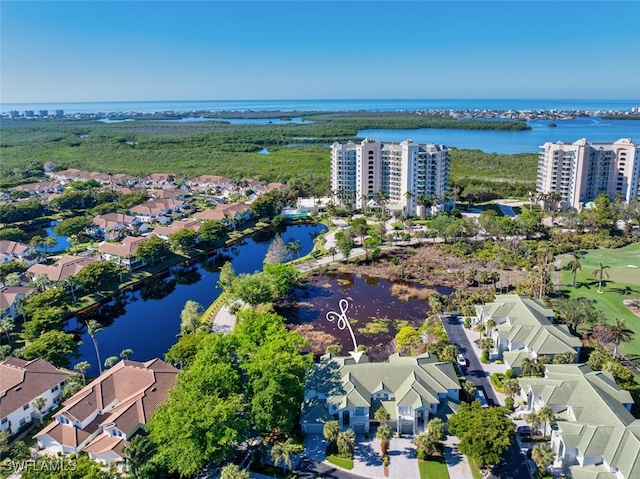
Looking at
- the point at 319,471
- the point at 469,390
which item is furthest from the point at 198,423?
the point at 469,390

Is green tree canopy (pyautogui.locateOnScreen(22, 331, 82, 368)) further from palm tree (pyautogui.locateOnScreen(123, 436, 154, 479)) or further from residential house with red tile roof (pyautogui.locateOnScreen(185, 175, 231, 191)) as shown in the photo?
residential house with red tile roof (pyautogui.locateOnScreen(185, 175, 231, 191))

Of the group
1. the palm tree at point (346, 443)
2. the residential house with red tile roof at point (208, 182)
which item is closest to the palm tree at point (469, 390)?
the palm tree at point (346, 443)

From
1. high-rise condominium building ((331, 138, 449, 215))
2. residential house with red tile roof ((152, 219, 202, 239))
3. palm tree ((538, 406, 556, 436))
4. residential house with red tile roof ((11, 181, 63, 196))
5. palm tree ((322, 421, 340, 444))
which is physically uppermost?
high-rise condominium building ((331, 138, 449, 215))

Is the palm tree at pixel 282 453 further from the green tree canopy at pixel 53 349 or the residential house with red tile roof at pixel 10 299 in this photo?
the residential house with red tile roof at pixel 10 299

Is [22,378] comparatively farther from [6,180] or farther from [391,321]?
[6,180]

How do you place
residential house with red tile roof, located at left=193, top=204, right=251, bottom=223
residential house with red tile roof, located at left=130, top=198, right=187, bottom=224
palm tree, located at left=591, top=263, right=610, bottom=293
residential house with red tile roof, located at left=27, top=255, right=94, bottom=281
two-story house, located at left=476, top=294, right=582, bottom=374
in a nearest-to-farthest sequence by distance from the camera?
two-story house, located at left=476, top=294, right=582, bottom=374, palm tree, located at left=591, top=263, right=610, bottom=293, residential house with red tile roof, located at left=27, top=255, right=94, bottom=281, residential house with red tile roof, located at left=193, top=204, right=251, bottom=223, residential house with red tile roof, located at left=130, top=198, right=187, bottom=224

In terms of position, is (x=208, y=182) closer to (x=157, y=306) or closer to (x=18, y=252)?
(x=18, y=252)

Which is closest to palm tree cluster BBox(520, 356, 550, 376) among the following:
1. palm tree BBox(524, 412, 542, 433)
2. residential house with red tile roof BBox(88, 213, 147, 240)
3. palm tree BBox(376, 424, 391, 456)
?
palm tree BBox(524, 412, 542, 433)

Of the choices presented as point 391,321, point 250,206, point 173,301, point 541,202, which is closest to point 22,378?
point 173,301
